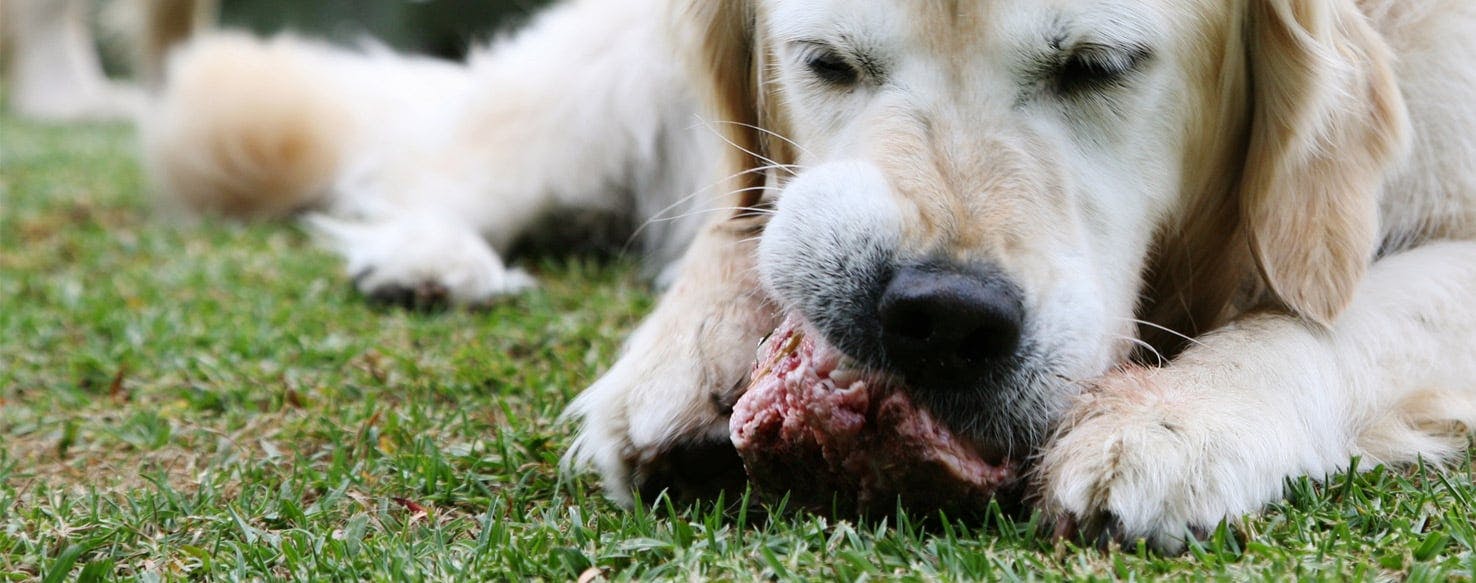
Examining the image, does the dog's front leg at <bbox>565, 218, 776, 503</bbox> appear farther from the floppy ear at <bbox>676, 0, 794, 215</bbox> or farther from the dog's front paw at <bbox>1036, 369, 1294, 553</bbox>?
the dog's front paw at <bbox>1036, 369, 1294, 553</bbox>

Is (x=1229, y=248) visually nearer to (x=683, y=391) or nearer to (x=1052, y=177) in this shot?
(x=1052, y=177)

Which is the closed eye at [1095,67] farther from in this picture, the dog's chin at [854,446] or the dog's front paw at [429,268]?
the dog's front paw at [429,268]

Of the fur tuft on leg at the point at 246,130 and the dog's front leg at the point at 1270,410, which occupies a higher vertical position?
A: the dog's front leg at the point at 1270,410

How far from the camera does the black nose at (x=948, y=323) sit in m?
1.78

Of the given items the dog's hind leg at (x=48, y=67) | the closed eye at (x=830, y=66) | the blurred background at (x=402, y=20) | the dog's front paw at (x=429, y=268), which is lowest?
the dog's hind leg at (x=48, y=67)

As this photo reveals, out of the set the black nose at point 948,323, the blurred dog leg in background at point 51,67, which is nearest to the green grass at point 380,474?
the black nose at point 948,323

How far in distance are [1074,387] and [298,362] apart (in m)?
1.91

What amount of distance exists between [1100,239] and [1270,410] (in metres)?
0.36

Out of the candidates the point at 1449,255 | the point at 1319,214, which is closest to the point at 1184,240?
the point at 1319,214

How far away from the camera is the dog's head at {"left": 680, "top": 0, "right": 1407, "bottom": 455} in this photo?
6.18 ft

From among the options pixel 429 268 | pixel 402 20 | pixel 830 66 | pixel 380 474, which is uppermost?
pixel 830 66

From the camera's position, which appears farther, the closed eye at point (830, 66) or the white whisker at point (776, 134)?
the white whisker at point (776, 134)

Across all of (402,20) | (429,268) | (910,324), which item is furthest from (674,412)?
(402,20)

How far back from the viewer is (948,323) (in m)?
1.81
